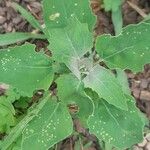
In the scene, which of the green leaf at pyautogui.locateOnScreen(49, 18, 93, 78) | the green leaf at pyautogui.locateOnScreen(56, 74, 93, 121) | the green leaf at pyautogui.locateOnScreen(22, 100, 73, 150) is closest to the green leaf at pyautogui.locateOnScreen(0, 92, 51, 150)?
the green leaf at pyautogui.locateOnScreen(22, 100, 73, 150)

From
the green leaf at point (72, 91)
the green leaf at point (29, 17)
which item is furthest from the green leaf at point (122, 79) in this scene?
the green leaf at point (72, 91)

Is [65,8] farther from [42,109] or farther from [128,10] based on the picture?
[128,10]

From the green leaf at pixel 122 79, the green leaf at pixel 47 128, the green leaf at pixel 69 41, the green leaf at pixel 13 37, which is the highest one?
the green leaf at pixel 69 41

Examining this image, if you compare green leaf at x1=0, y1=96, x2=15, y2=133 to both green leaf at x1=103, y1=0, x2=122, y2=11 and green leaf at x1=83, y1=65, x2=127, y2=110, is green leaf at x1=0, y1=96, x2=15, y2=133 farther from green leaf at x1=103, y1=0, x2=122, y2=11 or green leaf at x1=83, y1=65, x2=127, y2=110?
green leaf at x1=103, y1=0, x2=122, y2=11

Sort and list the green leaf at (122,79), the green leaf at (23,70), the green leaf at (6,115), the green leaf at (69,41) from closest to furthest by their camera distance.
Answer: the green leaf at (69,41) → the green leaf at (23,70) → the green leaf at (6,115) → the green leaf at (122,79)

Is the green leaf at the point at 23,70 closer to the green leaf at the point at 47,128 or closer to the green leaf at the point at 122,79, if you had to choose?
the green leaf at the point at 47,128

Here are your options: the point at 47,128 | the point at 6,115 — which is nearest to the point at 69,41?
the point at 47,128

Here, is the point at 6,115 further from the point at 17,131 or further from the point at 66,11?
the point at 66,11
